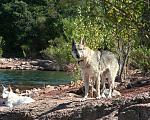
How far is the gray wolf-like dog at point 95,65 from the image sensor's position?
15258 mm

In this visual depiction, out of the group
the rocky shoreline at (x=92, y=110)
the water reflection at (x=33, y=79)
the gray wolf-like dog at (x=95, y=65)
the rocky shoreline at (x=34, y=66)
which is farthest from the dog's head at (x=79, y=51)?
the rocky shoreline at (x=34, y=66)

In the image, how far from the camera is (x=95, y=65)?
52.3ft

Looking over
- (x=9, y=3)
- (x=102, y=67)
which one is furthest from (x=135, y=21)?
(x=9, y=3)

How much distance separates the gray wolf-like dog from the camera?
50.1 ft

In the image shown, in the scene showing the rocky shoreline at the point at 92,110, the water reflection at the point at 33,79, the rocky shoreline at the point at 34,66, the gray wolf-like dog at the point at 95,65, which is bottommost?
the rocky shoreline at the point at 34,66

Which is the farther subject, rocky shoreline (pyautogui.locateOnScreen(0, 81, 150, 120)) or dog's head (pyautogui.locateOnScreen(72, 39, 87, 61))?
dog's head (pyautogui.locateOnScreen(72, 39, 87, 61))

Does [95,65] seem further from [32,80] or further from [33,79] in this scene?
[33,79]

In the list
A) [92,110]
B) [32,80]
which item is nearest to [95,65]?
[92,110]

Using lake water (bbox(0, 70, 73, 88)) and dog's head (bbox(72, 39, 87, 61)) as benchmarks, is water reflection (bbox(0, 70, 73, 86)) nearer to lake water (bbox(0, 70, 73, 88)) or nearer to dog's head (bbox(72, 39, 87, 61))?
lake water (bbox(0, 70, 73, 88))

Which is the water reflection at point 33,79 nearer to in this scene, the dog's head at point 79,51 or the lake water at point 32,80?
the lake water at point 32,80

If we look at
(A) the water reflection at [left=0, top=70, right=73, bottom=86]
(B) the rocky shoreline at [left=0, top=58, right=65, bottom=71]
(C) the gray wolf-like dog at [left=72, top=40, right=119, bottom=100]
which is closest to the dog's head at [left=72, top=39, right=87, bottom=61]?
(C) the gray wolf-like dog at [left=72, top=40, right=119, bottom=100]

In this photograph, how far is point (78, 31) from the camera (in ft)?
105

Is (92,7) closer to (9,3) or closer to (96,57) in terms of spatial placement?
(96,57)

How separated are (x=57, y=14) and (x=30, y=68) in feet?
81.5
